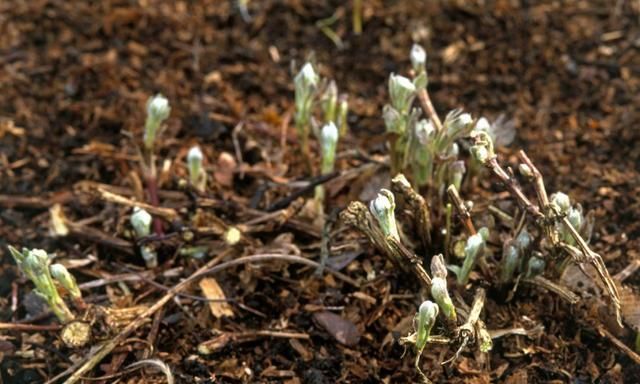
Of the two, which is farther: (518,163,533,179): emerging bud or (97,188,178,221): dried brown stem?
(97,188,178,221): dried brown stem

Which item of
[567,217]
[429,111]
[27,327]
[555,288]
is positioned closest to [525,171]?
[567,217]

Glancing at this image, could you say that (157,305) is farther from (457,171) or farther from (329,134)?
(457,171)

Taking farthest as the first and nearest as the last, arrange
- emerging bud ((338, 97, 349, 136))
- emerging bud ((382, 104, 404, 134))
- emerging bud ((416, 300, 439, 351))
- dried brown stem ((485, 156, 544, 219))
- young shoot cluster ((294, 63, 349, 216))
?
emerging bud ((338, 97, 349, 136))
young shoot cluster ((294, 63, 349, 216))
emerging bud ((382, 104, 404, 134))
dried brown stem ((485, 156, 544, 219))
emerging bud ((416, 300, 439, 351))

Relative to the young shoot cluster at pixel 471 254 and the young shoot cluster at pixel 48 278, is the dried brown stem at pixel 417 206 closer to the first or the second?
the young shoot cluster at pixel 471 254

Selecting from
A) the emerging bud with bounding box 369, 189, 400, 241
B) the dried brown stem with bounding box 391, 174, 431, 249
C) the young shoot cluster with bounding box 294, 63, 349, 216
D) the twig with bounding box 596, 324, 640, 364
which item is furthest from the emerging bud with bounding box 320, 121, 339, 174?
the twig with bounding box 596, 324, 640, 364

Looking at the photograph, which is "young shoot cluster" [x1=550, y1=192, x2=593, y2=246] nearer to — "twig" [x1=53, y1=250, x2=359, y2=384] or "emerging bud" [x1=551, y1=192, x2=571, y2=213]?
"emerging bud" [x1=551, y1=192, x2=571, y2=213]

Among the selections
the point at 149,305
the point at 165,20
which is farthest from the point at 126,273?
the point at 165,20
